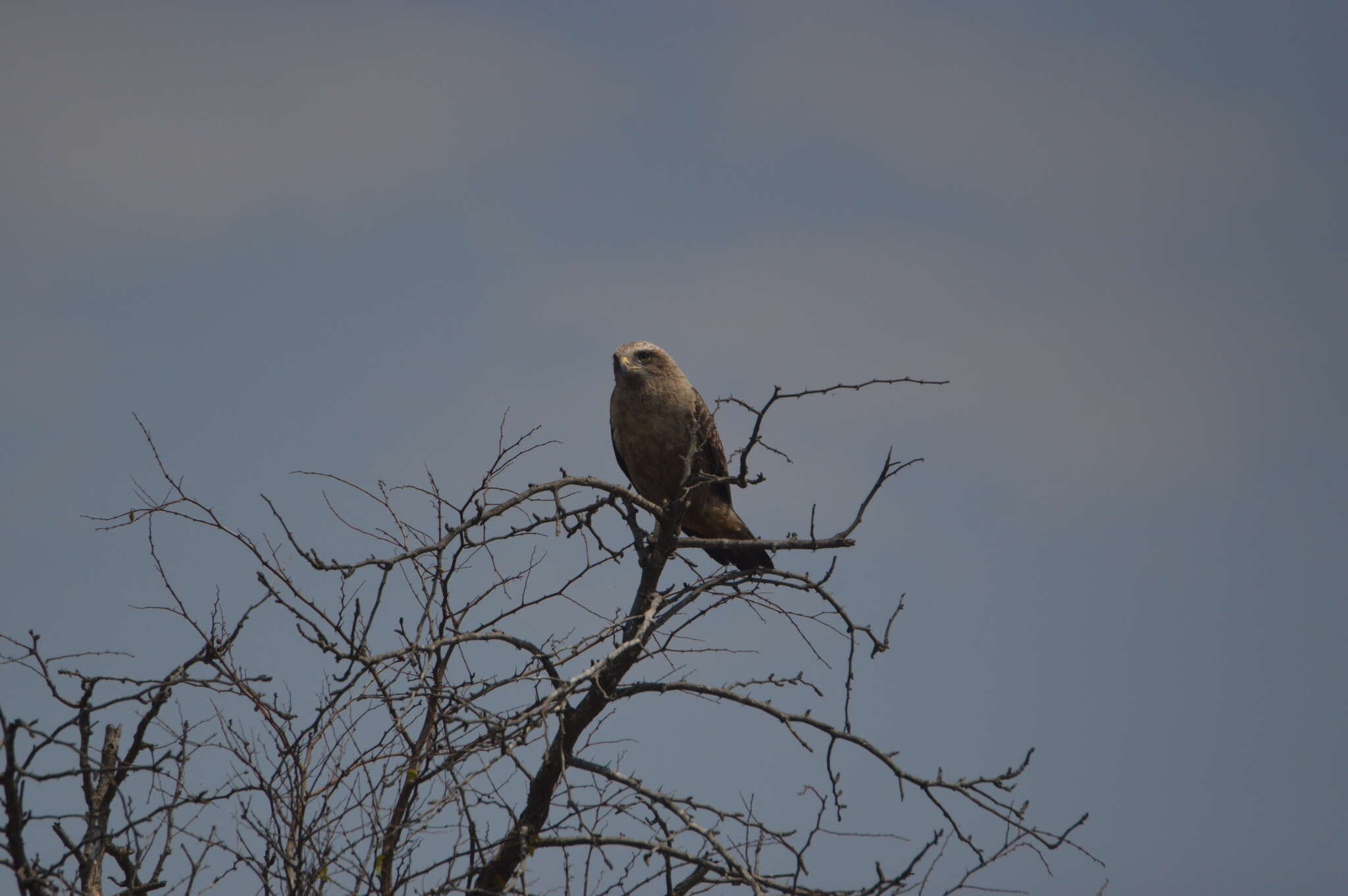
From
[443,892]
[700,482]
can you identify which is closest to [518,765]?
[443,892]

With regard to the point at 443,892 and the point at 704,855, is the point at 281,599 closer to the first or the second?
the point at 443,892

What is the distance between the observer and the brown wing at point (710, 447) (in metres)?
5.97

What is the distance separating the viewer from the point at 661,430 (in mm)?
5898

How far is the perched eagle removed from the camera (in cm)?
590

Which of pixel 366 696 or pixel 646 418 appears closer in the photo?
→ pixel 366 696

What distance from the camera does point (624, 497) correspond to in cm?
453

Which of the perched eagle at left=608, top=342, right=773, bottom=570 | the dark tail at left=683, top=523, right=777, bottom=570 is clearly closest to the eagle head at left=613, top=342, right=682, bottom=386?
the perched eagle at left=608, top=342, right=773, bottom=570

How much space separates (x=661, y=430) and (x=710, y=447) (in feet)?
1.29

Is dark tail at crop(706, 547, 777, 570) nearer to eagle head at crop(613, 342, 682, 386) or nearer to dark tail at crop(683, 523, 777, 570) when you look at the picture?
dark tail at crop(683, 523, 777, 570)

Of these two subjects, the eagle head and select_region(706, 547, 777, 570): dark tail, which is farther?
select_region(706, 547, 777, 570): dark tail

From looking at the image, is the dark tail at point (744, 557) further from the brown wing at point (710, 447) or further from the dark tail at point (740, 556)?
the brown wing at point (710, 447)

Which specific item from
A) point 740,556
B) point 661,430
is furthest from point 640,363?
point 740,556

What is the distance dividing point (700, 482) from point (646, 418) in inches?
72.5

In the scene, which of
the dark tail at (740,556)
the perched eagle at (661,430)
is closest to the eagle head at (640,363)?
the perched eagle at (661,430)
